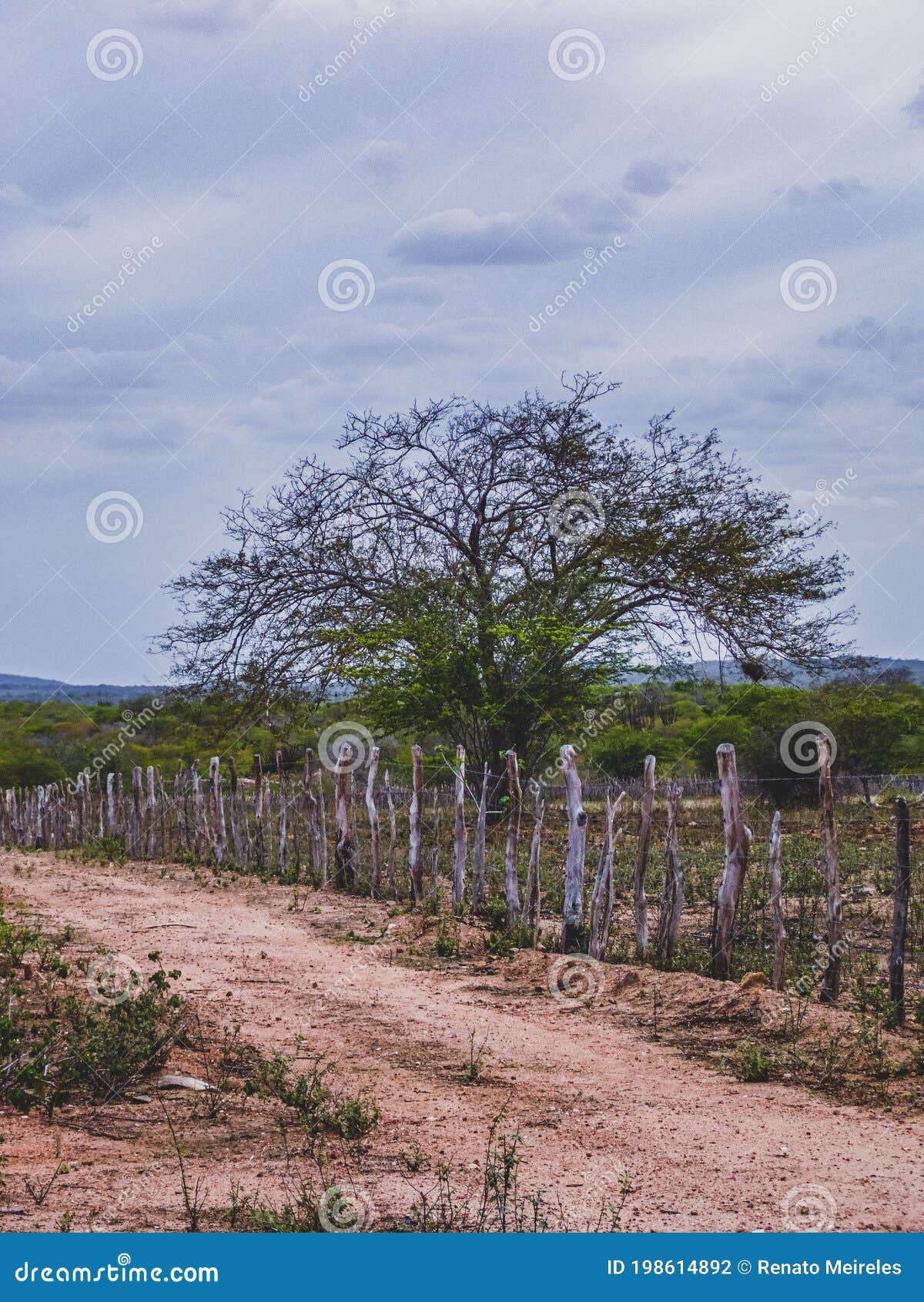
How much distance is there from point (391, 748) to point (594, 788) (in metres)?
6.02

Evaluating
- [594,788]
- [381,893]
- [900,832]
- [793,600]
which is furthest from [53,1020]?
[594,788]

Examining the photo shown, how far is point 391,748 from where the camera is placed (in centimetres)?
3225

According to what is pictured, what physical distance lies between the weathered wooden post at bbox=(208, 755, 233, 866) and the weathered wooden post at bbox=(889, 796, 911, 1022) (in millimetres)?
12031

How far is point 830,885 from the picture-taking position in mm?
8211

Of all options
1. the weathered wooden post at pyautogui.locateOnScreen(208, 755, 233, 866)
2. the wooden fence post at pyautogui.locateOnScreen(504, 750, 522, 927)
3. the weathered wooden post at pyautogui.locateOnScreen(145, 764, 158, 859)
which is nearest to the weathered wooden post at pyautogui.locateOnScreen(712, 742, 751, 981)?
the wooden fence post at pyautogui.locateOnScreen(504, 750, 522, 927)

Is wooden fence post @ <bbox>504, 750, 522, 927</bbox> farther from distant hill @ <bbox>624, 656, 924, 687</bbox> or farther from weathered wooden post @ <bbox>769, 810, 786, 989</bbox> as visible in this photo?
distant hill @ <bbox>624, 656, 924, 687</bbox>

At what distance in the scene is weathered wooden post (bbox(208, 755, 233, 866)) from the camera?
18125mm

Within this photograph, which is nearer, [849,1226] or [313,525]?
[849,1226]

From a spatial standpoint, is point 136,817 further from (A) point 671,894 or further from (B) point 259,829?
(A) point 671,894

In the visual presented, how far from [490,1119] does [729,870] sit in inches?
139

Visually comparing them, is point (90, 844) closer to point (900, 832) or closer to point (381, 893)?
point (381, 893)

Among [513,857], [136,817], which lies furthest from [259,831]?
[513,857]

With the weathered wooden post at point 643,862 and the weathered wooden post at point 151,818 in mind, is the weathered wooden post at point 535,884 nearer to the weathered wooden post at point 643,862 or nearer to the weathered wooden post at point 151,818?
the weathered wooden post at point 643,862

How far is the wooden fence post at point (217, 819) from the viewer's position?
1812 centimetres
